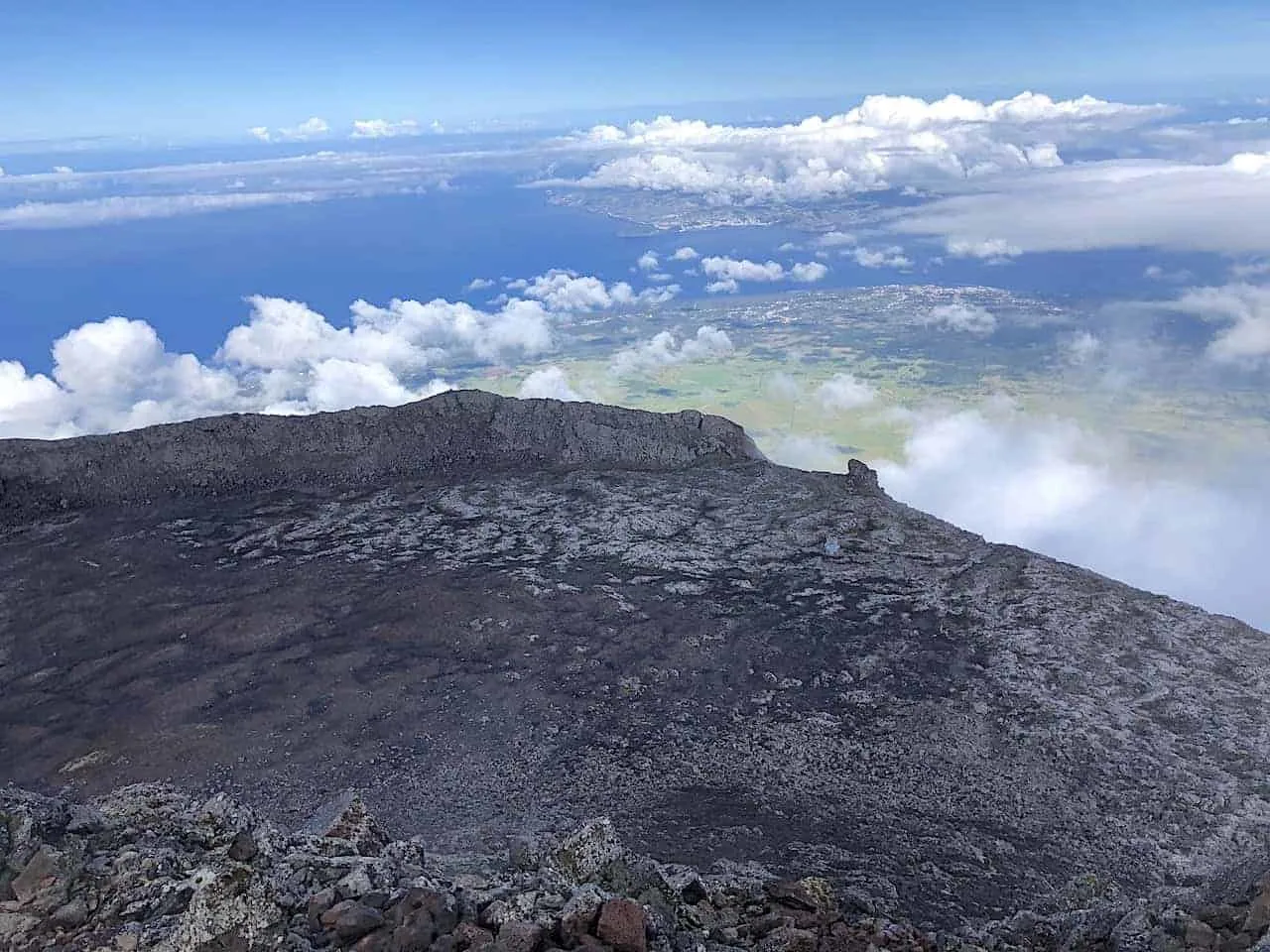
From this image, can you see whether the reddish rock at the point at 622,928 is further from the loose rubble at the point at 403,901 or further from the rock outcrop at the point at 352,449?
the rock outcrop at the point at 352,449

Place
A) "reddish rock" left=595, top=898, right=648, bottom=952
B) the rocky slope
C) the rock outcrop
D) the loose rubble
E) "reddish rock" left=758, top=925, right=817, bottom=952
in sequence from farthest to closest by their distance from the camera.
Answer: the rock outcrop → the rocky slope → "reddish rock" left=758, top=925, right=817, bottom=952 → the loose rubble → "reddish rock" left=595, top=898, right=648, bottom=952

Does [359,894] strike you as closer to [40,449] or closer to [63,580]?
[63,580]

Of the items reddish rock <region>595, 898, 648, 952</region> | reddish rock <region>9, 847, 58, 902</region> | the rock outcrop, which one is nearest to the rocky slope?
the rock outcrop

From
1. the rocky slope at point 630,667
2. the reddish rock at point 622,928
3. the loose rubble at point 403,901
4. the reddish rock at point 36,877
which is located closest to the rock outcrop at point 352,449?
the rocky slope at point 630,667

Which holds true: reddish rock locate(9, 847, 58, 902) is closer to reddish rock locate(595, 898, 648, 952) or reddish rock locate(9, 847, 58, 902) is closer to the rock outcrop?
reddish rock locate(595, 898, 648, 952)

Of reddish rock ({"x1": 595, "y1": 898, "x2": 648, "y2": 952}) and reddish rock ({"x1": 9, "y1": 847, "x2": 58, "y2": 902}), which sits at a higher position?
reddish rock ({"x1": 9, "y1": 847, "x2": 58, "y2": 902})

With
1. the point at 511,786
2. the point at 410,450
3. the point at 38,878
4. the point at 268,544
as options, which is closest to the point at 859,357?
the point at 410,450

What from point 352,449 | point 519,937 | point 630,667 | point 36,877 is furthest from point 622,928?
point 352,449
